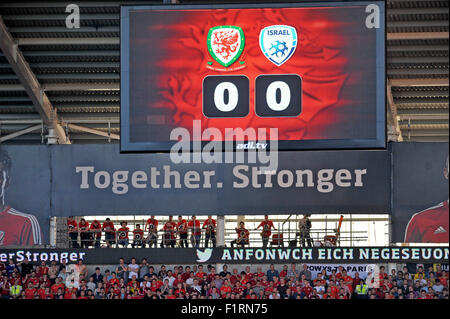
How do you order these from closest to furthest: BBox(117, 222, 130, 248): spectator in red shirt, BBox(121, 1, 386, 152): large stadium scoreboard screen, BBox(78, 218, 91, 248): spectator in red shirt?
BBox(121, 1, 386, 152): large stadium scoreboard screen
BBox(117, 222, 130, 248): spectator in red shirt
BBox(78, 218, 91, 248): spectator in red shirt

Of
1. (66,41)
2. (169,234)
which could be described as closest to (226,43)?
(66,41)

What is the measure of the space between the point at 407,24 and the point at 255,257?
21.4 feet

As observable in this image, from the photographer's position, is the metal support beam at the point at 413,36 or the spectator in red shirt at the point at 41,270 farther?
the metal support beam at the point at 413,36

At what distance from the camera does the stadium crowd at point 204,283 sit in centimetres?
2077

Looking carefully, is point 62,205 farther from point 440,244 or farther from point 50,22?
point 440,244

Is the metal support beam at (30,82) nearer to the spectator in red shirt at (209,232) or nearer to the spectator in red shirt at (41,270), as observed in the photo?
the spectator in red shirt at (41,270)

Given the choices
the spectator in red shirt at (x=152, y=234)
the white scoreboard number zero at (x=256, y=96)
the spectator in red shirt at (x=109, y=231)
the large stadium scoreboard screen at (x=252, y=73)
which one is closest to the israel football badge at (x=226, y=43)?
the large stadium scoreboard screen at (x=252, y=73)

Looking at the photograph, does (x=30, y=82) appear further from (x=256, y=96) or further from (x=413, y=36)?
Answer: (x=413, y=36)

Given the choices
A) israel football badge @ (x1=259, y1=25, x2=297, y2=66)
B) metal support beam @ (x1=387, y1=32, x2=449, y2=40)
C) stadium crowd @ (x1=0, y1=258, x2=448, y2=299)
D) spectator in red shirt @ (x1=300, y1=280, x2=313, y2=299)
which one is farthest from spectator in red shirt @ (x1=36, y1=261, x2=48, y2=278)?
metal support beam @ (x1=387, y1=32, x2=449, y2=40)

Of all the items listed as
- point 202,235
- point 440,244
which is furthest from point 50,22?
point 440,244

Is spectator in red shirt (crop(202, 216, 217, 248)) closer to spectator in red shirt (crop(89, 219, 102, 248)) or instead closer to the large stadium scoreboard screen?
spectator in red shirt (crop(89, 219, 102, 248))

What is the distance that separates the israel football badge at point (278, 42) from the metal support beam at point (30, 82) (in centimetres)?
776

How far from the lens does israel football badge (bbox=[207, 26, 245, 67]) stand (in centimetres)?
1750

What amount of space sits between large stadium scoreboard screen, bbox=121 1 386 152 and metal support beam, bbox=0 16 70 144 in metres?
6.20
